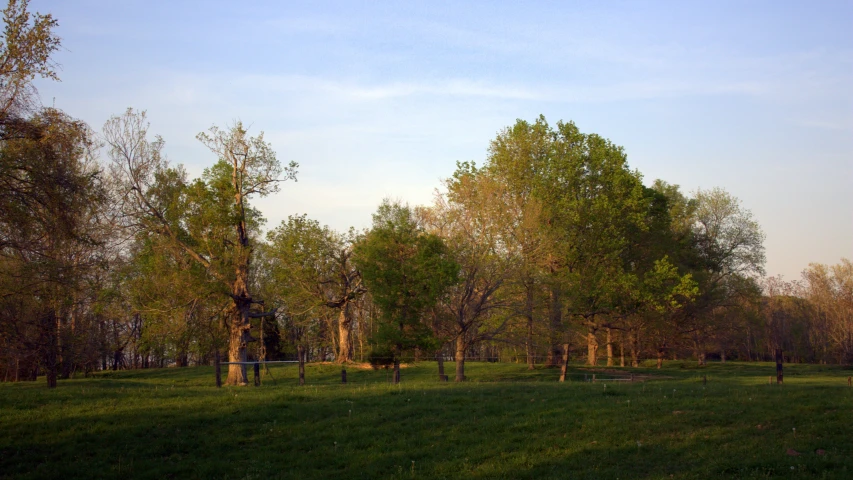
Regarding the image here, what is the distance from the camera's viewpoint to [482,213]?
31297 mm

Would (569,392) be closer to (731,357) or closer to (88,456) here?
(88,456)

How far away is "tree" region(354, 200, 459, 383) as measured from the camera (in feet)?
93.3

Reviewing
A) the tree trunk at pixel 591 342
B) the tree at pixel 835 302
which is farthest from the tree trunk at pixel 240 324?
the tree at pixel 835 302

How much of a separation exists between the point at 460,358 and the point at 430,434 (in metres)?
15.0

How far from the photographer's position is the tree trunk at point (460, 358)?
97.7ft

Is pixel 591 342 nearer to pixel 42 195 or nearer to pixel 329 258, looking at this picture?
pixel 329 258

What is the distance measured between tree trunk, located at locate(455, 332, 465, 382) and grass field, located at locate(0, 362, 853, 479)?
32.0 feet

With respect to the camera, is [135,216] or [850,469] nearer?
[850,469]

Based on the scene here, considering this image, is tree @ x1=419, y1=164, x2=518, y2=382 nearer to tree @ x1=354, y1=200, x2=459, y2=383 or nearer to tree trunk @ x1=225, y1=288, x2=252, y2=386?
tree @ x1=354, y1=200, x2=459, y2=383

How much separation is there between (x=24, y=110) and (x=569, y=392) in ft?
57.6

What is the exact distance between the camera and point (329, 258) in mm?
41156

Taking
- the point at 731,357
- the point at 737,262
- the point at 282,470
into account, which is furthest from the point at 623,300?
the point at 731,357

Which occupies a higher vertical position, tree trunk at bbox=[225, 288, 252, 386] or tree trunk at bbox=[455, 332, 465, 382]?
tree trunk at bbox=[225, 288, 252, 386]

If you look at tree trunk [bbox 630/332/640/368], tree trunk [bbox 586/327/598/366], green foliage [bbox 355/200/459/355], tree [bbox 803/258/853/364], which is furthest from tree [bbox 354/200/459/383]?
tree [bbox 803/258/853/364]
